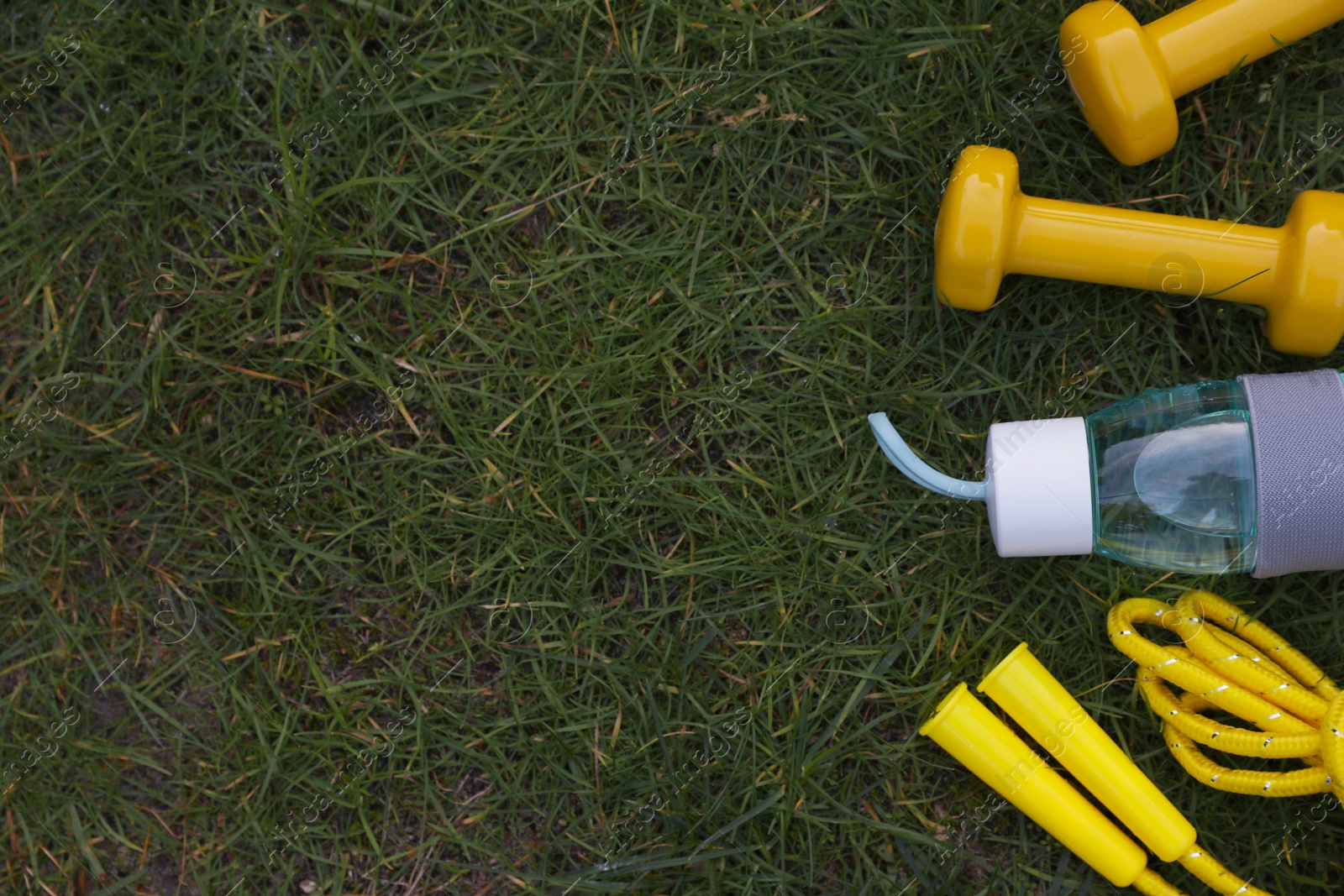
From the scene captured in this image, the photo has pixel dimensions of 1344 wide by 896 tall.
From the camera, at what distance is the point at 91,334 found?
6.71 ft

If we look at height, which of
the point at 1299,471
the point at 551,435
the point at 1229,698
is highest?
the point at 1299,471

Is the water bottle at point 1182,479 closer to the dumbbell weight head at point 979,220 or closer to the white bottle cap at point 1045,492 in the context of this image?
the white bottle cap at point 1045,492

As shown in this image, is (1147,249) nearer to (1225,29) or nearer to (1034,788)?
(1225,29)

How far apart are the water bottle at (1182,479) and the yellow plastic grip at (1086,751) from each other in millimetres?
275

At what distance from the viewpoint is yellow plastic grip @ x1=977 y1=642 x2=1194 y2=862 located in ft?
5.56

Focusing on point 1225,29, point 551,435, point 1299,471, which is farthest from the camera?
point 551,435

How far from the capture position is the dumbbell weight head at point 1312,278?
5.18ft

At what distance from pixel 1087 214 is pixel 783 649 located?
1.10 meters

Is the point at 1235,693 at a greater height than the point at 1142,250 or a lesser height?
lesser

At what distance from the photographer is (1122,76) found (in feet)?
5.27

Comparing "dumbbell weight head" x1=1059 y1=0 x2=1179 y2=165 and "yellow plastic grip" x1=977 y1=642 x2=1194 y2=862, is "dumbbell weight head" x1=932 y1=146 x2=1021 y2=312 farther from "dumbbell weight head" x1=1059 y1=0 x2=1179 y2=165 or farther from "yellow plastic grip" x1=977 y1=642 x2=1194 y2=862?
"yellow plastic grip" x1=977 y1=642 x2=1194 y2=862

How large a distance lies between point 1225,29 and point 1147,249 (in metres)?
0.45

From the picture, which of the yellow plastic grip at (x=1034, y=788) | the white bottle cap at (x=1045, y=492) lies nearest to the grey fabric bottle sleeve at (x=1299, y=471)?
the white bottle cap at (x=1045, y=492)

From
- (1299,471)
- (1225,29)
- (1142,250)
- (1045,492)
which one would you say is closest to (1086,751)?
(1045,492)
